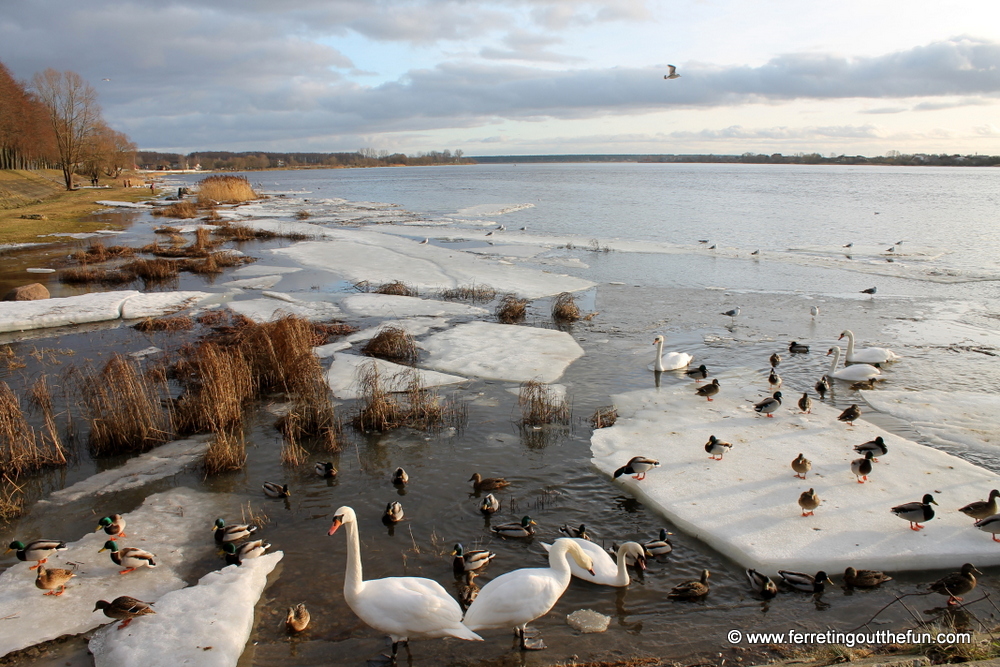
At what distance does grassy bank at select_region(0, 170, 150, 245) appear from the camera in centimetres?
3340

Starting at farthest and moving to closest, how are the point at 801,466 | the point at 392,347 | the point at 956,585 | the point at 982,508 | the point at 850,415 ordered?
the point at 392,347
the point at 850,415
the point at 801,466
the point at 982,508
the point at 956,585

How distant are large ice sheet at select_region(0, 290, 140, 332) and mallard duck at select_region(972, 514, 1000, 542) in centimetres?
1940

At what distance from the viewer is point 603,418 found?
11.0 meters

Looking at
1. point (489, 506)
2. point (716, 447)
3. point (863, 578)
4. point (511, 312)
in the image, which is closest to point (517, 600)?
point (489, 506)

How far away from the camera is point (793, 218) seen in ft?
160

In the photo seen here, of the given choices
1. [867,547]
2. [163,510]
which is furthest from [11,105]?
[867,547]

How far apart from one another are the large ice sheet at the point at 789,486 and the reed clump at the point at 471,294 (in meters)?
9.32

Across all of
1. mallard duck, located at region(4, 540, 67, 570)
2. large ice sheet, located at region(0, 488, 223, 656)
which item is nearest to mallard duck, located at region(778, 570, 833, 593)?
large ice sheet, located at region(0, 488, 223, 656)

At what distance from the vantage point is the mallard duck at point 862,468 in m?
8.51

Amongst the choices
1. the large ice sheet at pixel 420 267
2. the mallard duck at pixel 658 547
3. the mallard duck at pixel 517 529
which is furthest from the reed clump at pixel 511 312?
the mallard duck at pixel 658 547

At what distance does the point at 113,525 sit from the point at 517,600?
195 inches

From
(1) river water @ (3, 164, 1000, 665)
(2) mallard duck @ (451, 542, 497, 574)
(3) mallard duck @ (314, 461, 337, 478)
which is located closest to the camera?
(1) river water @ (3, 164, 1000, 665)

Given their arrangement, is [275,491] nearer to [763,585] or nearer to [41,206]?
[763,585]

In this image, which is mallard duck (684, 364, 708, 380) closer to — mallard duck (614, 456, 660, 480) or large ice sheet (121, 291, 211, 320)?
mallard duck (614, 456, 660, 480)
